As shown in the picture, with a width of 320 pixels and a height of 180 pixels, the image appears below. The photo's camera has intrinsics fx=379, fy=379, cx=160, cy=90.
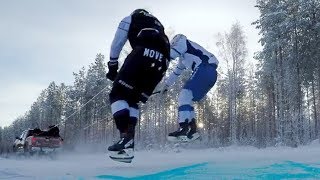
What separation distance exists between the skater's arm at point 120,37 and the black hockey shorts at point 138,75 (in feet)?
0.88

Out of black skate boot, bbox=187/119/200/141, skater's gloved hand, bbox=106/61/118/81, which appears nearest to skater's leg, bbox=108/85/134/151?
skater's gloved hand, bbox=106/61/118/81

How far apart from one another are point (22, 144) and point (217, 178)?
14.2m

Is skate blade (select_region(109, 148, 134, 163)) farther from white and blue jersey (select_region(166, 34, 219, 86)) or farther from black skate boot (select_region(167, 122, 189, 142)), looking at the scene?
white and blue jersey (select_region(166, 34, 219, 86))

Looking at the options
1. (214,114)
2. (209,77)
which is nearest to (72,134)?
(214,114)

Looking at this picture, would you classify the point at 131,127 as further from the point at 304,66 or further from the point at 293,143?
the point at 304,66

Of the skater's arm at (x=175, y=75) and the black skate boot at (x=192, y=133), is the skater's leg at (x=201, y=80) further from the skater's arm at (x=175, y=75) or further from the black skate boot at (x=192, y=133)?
the black skate boot at (x=192, y=133)

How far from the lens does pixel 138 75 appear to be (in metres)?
4.18

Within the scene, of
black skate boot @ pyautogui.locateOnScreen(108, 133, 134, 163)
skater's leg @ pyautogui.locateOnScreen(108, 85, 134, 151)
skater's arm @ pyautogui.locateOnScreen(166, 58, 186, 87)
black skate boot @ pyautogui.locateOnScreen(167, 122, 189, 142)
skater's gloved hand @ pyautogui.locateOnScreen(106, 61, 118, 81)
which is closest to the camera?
black skate boot @ pyautogui.locateOnScreen(108, 133, 134, 163)

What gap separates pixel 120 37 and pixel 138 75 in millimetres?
590

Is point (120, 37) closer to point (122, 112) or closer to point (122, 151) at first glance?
point (122, 112)

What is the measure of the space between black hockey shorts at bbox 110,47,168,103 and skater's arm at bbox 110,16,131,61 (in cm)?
27

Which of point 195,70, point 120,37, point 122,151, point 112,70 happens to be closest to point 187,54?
point 195,70

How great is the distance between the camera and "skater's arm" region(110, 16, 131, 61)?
4453mm

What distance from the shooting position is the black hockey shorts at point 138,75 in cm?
416
